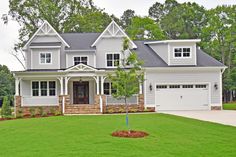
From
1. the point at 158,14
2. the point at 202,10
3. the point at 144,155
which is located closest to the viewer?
the point at 144,155

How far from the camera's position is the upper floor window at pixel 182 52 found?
93.8 feet

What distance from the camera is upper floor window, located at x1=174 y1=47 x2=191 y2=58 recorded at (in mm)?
28594

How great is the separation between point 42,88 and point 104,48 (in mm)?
6130

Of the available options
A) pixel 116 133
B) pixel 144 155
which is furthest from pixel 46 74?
pixel 144 155

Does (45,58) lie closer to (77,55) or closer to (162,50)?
(77,55)

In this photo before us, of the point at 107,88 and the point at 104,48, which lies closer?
the point at 107,88

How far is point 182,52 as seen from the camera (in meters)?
28.7

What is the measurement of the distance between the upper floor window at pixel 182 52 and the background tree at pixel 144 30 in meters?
15.4

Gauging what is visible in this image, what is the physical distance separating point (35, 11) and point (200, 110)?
25.6 metres

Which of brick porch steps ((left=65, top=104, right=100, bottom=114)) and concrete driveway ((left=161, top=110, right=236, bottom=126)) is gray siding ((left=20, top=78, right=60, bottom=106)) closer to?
brick porch steps ((left=65, top=104, right=100, bottom=114))

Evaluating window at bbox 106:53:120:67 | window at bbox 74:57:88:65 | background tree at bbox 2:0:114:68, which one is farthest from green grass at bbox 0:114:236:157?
background tree at bbox 2:0:114:68

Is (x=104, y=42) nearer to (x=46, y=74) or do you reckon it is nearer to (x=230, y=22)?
(x=46, y=74)

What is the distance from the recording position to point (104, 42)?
29062 mm

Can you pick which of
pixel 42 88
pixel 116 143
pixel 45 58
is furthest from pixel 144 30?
pixel 116 143
